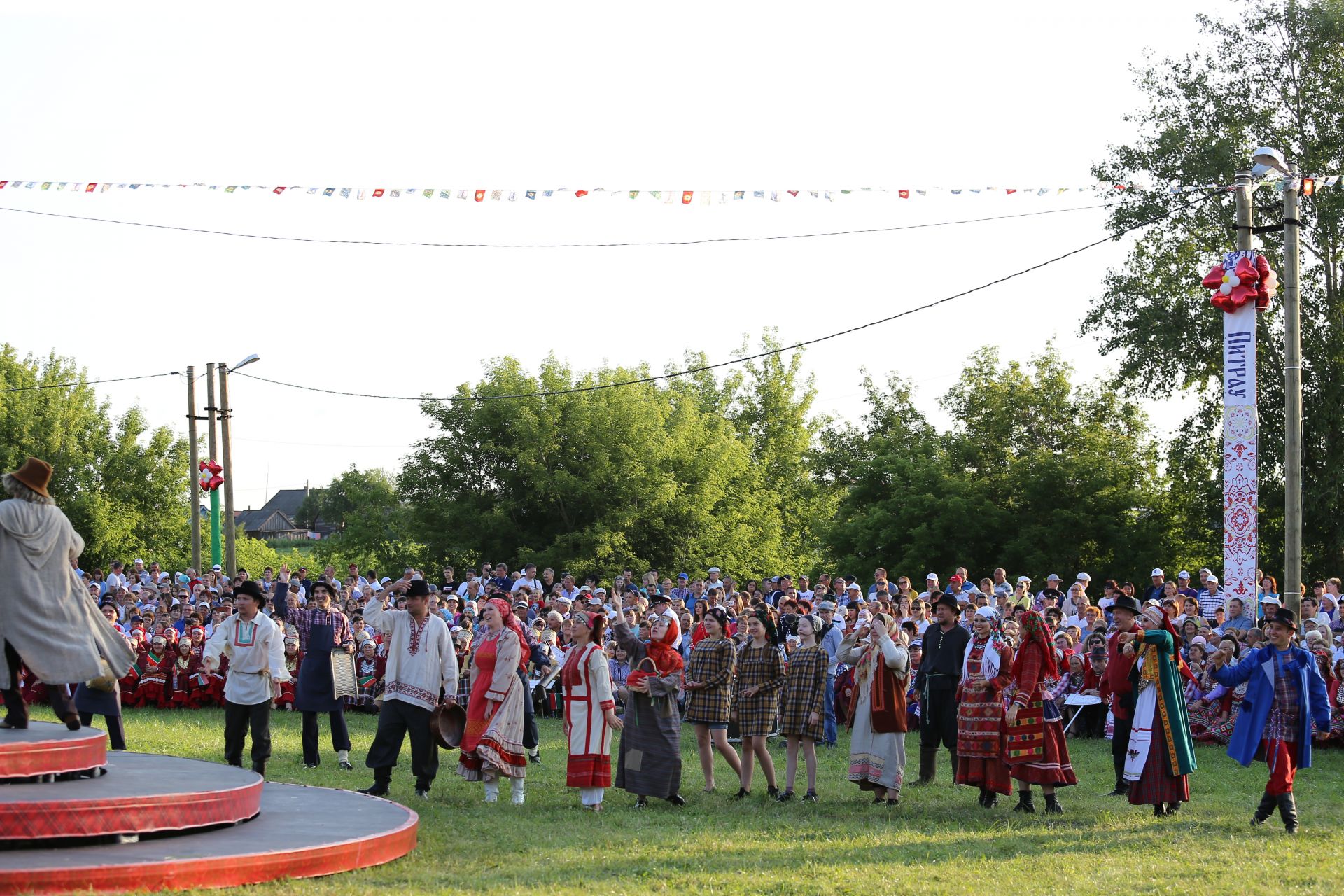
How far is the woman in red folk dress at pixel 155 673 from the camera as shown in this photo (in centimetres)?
1920

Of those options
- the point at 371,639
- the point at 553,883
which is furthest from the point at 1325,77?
the point at 553,883

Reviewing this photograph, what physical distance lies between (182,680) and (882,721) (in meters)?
12.1

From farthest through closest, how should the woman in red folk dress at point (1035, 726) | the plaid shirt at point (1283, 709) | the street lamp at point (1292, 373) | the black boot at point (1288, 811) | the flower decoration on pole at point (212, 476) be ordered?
the flower decoration on pole at point (212, 476)
the street lamp at point (1292, 373)
the woman in red folk dress at point (1035, 726)
the plaid shirt at point (1283, 709)
the black boot at point (1288, 811)

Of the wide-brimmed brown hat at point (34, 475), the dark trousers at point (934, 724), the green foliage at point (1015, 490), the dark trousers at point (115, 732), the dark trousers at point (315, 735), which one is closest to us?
the wide-brimmed brown hat at point (34, 475)

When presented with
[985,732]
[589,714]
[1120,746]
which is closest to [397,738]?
[589,714]

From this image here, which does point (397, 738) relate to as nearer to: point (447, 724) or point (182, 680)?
point (447, 724)

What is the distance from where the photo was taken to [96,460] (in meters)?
47.0

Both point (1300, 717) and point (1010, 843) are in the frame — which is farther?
point (1300, 717)

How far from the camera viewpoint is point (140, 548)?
4675cm

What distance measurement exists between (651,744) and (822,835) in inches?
74.9

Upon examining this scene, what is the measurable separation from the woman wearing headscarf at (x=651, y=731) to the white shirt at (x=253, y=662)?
9.58ft

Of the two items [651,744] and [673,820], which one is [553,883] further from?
[651,744]

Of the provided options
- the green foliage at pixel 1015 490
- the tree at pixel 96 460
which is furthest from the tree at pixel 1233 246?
the tree at pixel 96 460

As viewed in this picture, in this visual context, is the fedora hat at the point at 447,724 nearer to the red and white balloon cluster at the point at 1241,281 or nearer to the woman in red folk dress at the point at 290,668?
the woman in red folk dress at the point at 290,668
